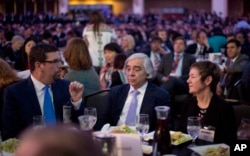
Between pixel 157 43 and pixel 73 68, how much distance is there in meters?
3.01

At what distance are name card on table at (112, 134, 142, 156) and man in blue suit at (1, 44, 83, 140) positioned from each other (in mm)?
1026

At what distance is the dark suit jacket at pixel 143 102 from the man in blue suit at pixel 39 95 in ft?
1.12

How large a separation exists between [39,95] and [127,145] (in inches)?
49.4

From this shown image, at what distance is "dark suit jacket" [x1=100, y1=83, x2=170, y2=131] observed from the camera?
124 inches

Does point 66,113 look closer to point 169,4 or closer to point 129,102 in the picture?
point 129,102

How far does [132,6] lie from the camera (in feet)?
95.6

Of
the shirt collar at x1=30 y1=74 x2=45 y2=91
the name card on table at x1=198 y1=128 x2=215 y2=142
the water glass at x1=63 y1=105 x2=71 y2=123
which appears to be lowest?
the name card on table at x1=198 y1=128 x2=215 y2=142

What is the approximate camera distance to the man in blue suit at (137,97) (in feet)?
10.4

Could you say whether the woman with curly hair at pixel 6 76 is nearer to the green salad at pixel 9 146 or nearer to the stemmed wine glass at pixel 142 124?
the green salad at pixel 9 146

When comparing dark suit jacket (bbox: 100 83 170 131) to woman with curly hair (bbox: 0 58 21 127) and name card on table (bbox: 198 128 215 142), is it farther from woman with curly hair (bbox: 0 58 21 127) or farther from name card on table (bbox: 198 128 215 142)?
woman with curly hair (bbox: 0 58 21 127)

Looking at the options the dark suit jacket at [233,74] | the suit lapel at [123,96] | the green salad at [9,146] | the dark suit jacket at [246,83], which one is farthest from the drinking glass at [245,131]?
the dark suit jacket at [233,74]

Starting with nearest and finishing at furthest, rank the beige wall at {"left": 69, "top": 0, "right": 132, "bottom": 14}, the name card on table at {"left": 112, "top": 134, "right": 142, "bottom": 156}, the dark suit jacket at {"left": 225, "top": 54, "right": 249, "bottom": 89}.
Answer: the name card on table at {"left": 112, "top": 134, "right": 142, "bottom": 156}
the dark suit jacket at {"left": 225, "top": 54, "right": 249, "bottom": 89}
the beige wall at {"left": 69, "top": 0, "right": 132, "bottom": 14}

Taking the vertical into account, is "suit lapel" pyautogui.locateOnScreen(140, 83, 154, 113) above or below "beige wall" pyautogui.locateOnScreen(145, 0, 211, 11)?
below

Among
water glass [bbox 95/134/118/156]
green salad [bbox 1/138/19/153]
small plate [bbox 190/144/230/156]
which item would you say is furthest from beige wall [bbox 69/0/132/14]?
water glass [bbox 95/134/118/156]
